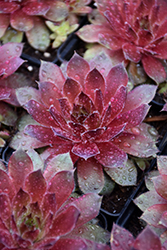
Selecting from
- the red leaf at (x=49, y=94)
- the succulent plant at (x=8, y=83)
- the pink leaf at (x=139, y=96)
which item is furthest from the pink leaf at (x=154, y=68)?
the succulent plant at (x=8, y=83)

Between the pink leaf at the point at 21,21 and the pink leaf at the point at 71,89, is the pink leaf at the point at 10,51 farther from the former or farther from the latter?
the pink leaf at the point at 71,89

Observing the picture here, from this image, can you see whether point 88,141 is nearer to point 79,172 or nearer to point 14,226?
point 79,172

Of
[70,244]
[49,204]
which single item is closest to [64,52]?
[49,204]

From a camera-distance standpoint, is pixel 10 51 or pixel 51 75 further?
pixel 10 51

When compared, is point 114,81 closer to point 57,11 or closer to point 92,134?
point 92,134

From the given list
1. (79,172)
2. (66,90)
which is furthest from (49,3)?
(79,172)
